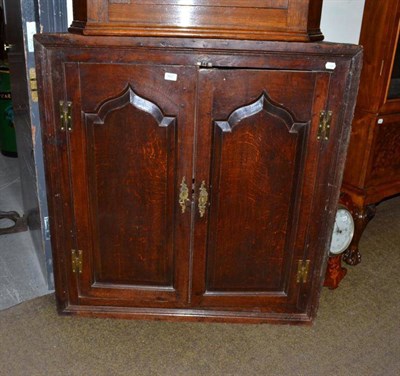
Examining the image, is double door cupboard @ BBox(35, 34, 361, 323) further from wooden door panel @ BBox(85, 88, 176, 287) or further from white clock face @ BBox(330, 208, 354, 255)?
white clock face @ BBox(330, 208, 354, 255)

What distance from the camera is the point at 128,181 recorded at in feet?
5.65

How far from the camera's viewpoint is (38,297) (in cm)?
213

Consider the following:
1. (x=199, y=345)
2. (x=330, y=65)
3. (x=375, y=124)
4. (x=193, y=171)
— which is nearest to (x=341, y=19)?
(x=375, y=124)

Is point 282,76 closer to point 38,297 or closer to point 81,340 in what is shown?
point 81,340

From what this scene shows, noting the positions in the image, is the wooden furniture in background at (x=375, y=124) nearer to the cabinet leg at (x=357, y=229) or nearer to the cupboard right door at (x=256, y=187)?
the cabinet leg at (x=357, y=229)

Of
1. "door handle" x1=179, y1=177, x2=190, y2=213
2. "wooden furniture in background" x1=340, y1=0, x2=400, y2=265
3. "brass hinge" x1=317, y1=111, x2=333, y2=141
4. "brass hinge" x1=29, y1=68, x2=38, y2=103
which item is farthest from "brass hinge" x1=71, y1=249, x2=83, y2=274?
"wooden furniture in background" x1=340, y1=0, x2=400, y2=265

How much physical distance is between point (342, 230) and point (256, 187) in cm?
73

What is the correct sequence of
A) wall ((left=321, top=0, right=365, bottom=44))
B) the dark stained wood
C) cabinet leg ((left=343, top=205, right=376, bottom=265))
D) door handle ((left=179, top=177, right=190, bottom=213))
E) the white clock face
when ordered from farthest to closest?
cabinet leg ((left=343, top=205, right=376, bottom=265)), the white clock face, wall ((left=321, top=0, right=365, bottom=44)), door handle ((left=179, top=177, right=190, bottom=213)), the dark stained wood

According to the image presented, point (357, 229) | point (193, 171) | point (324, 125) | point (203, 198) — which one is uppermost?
point (324, 125)

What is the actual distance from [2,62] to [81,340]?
2679 millimetres

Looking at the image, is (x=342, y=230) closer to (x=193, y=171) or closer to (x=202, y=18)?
(x=193, y=171)

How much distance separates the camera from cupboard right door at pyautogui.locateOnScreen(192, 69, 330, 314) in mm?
1584

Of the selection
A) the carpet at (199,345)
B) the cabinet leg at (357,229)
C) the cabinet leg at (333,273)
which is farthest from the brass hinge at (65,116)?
the cabinet leg at (357,229)

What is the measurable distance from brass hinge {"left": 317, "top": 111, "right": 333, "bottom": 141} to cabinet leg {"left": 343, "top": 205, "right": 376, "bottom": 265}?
84 centimetres
